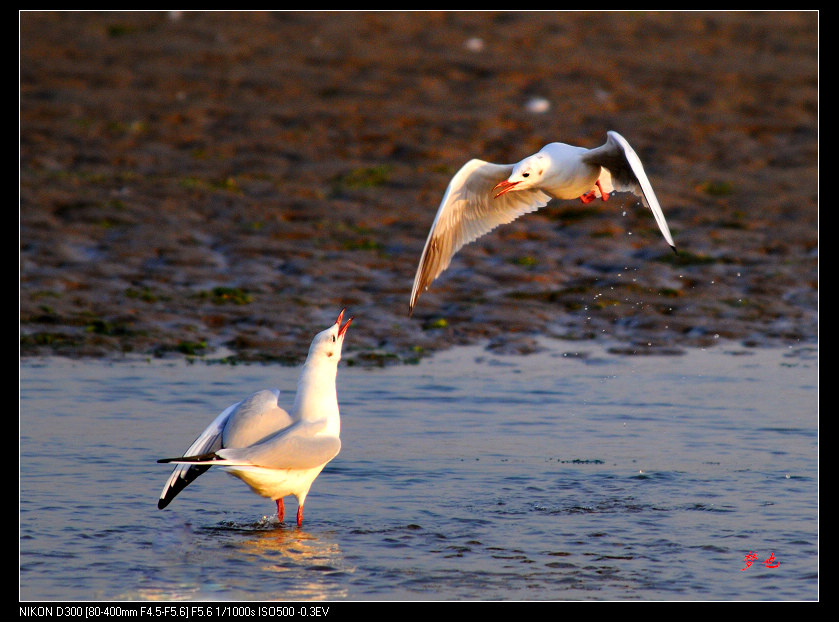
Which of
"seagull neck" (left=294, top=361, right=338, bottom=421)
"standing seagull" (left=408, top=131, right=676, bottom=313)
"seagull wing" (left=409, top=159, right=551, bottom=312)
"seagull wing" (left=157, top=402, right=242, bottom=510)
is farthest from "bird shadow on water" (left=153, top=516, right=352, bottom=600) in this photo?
"seagull wing" (left=409, top=159, right=551, bottom=312)

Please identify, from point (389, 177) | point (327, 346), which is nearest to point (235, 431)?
point (327, 346)

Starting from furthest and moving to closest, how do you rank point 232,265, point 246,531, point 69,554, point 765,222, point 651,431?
point 765,222, point 232,265, point 651,431, point 246,531, point 69,554

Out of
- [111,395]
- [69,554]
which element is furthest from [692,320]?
[69,554]

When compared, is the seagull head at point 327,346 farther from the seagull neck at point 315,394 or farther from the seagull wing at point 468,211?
the seagull wing at point 468,211

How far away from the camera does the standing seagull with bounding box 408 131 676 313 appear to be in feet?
22.0

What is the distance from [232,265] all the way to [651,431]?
4.53 meters

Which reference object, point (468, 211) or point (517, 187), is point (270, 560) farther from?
point (468, 211)

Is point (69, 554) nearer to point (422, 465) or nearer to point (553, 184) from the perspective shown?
point (422, 465)

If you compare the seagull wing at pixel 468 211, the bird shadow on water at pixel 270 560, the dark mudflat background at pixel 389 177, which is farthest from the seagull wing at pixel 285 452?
the dark mudflat background at pixel 389 177

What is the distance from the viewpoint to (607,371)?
9.02 meters

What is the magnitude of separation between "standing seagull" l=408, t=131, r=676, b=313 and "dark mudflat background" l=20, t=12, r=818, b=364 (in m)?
2.00

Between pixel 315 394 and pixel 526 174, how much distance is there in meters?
1.56

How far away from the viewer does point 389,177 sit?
1366 cm
